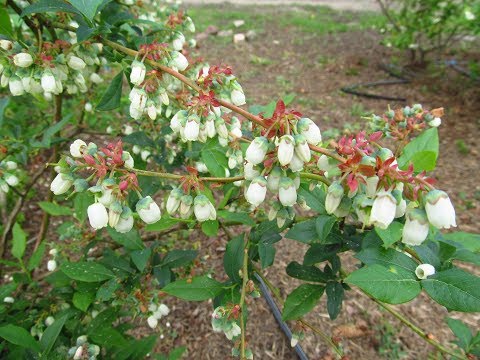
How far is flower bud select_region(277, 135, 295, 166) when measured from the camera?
0.77m

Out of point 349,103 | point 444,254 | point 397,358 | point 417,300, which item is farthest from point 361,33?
point 444,254

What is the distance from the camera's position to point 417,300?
2262 mm

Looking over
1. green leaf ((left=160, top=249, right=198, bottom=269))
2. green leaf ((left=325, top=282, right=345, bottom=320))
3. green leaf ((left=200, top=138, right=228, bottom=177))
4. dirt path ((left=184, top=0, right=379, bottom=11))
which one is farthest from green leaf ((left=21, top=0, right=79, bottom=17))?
dirt path ((left=184, top=0, right=379, bottom=11))

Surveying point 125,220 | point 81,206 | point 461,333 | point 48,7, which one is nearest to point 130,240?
point 81,206

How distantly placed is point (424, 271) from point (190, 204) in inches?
21.9

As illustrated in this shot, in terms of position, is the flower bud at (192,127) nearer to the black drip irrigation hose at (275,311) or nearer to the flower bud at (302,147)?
the flower bud at (302,147)

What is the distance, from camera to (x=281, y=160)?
766 mm

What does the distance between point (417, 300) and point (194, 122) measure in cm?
189

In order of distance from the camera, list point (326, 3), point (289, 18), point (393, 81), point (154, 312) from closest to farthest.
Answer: point (154, 312)
point (393, 81)
point (289, 18)
point (326, 3)

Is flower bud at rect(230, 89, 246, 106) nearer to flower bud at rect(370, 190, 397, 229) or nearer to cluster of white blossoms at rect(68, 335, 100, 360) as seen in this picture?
flower bud at rect(370, 190, 397, 229)

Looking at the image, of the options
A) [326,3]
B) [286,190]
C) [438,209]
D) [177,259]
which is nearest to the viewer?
[438,209]

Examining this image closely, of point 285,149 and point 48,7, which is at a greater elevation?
point 48,7

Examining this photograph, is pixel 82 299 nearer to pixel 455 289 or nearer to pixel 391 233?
pixel 391 233

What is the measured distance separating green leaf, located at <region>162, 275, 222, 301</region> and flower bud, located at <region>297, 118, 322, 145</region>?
606 mm
